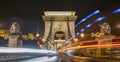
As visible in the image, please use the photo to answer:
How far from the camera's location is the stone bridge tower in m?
24.7

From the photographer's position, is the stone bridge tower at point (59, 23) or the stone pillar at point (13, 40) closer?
the stone pillar at point (13, 40)

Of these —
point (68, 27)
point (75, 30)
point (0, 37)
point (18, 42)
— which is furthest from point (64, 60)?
point (68, 27)

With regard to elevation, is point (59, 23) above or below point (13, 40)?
above

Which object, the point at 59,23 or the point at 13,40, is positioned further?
the point at 59,23

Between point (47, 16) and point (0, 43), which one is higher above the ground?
point (47, 16)

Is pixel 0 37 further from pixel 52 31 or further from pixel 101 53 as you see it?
pixel 52 31

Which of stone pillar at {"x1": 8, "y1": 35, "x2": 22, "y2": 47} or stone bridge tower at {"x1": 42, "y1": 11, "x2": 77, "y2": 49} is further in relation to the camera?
stone bridge tower at {"x1": 42, "y1": 11, "x2": 77, "y2": 49}

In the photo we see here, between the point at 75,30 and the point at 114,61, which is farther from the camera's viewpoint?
the point at 75,30

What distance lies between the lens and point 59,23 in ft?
91.6

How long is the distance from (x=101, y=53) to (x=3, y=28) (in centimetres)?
770

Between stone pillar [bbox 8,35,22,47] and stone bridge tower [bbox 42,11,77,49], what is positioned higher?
stone bridge tower [bbox 42,11,77,49]

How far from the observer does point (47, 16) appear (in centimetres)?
2678

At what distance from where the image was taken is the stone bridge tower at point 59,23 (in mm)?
24742

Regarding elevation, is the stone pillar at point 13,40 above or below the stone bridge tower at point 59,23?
below
